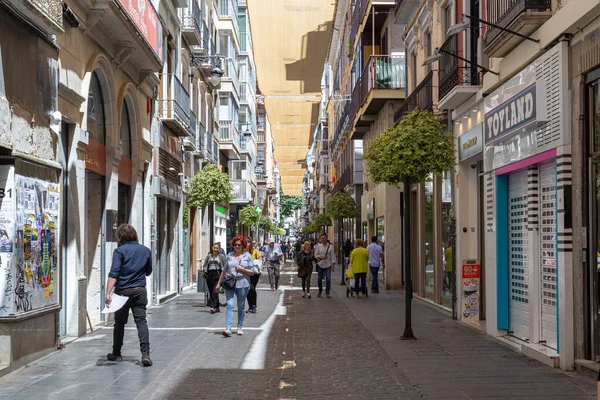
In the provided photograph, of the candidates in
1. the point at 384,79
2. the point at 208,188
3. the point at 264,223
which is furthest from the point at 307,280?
the point at 264,223

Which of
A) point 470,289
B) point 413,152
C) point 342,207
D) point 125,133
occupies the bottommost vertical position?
point 470,289

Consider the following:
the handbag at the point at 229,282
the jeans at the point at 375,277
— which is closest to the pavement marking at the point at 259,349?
the handbag at the point at 229,282

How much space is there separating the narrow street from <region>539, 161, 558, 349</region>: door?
0.53 m

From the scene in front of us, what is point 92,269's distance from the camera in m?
16.1

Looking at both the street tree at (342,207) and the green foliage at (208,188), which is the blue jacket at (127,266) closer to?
the green foliage at (208,188)

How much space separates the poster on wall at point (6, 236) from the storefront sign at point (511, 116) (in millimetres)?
6619

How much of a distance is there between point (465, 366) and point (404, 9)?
1504cm

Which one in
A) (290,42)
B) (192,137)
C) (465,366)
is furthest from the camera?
(192,137)

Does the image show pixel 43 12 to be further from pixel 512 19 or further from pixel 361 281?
pixel 361 281

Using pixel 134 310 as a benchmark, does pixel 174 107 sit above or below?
above

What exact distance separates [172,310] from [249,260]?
19.9ft

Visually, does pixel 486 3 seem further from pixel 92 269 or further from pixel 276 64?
pixel 92 269

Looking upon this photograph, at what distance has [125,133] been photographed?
752 inches

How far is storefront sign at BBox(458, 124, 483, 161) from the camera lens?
15.4 m
